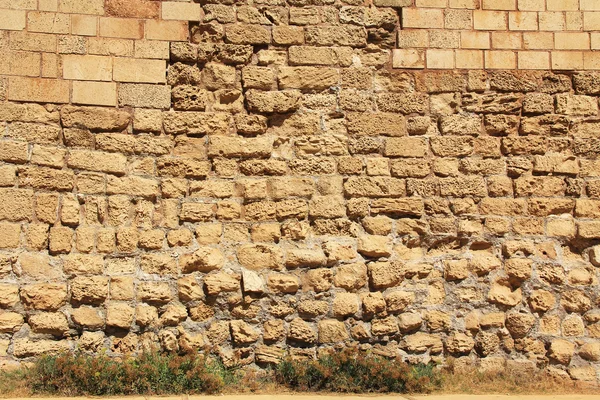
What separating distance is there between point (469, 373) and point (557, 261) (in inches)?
47.6

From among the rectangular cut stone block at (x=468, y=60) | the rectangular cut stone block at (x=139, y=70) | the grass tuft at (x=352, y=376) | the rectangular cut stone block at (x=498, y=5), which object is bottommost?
the grass tuft at (x=352, y=376)

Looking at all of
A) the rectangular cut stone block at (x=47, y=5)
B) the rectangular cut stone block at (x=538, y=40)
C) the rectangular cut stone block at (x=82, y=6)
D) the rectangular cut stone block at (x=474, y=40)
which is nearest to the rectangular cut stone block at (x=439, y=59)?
the rectangular cut stone block at (x=474, y=40)

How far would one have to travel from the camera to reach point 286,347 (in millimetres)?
5508

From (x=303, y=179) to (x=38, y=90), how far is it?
222cm

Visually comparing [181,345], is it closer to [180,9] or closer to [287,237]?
[287,237]

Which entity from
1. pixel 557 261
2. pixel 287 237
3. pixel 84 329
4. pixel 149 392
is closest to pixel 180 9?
pixel 287 237

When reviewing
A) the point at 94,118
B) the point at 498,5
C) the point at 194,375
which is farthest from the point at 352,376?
the point at 498,5

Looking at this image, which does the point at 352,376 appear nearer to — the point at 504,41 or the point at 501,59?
the point at 501,59

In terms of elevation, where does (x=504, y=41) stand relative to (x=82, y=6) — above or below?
below

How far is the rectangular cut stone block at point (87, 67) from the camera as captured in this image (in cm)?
556

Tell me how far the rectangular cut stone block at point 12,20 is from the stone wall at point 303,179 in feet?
0.04

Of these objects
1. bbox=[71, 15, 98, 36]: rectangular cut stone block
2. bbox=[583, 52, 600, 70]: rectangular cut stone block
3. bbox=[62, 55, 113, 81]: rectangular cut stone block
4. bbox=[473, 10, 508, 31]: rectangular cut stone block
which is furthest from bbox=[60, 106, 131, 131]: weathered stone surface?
bbox=[583, 52, 600, 70]: rectangular cut stone block

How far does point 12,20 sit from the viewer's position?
5535 millimetres

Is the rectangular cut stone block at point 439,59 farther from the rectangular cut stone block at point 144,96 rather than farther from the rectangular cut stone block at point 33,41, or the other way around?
the rectangular cut stone block at point 33,41
